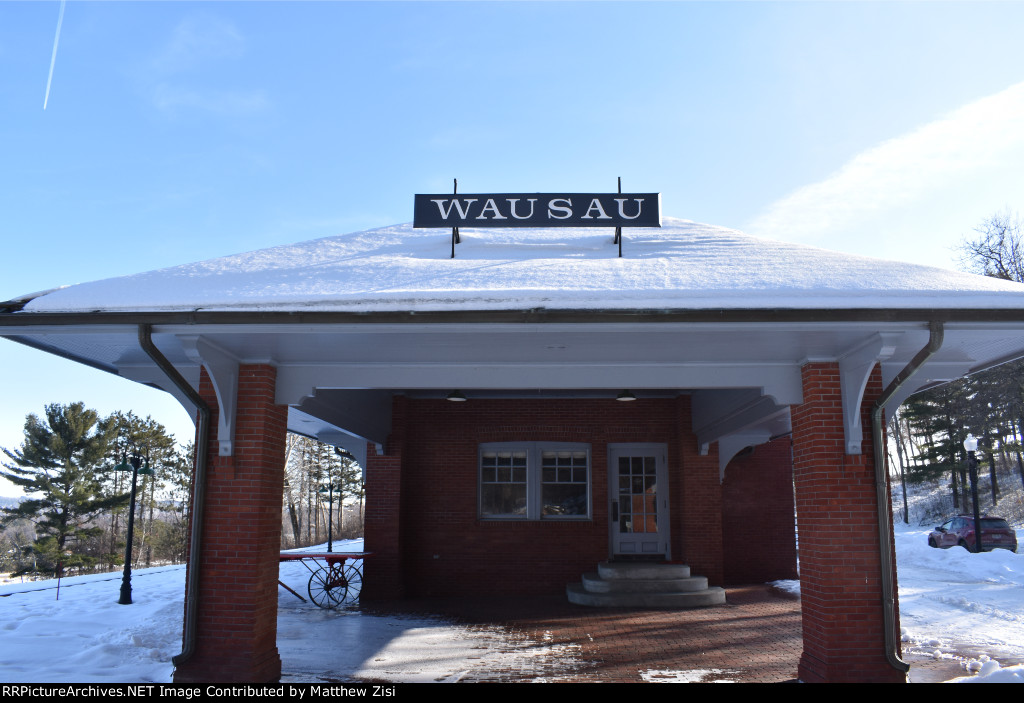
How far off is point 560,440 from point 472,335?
775 centimetres

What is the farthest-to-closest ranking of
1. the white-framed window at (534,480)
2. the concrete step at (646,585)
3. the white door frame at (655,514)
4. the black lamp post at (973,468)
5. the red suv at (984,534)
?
the red suv at (984,534)
the black lamp post at (973,468)
the white-framed window at (534,480)
the white door frame at (655,514)
the concrete step at (646,585)

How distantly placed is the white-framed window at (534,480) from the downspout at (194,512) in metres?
7.32

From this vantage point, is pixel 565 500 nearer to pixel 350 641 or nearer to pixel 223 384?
pixel 350 641

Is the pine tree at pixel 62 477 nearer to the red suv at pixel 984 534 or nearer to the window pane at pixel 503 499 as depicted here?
the window pane at pixel 503 499

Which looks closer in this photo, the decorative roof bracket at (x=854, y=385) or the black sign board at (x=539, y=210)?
the decorative roof bracket at (x=854, y=385)

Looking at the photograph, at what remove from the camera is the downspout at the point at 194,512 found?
242 inches

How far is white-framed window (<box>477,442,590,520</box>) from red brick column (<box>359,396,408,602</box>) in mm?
1617

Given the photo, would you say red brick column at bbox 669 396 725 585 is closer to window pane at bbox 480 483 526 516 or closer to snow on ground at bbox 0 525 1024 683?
window pane at bbox 480 483 526 516

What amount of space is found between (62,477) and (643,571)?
1300 inches

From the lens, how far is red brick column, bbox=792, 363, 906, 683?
606 centimetres

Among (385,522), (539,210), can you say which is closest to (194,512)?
(539,210)

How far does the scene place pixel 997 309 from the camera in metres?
5.00

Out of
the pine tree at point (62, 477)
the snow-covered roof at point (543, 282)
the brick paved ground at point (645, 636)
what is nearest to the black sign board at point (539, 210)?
the snow-covered roof at point (543, 282)

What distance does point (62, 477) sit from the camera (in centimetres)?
3444
